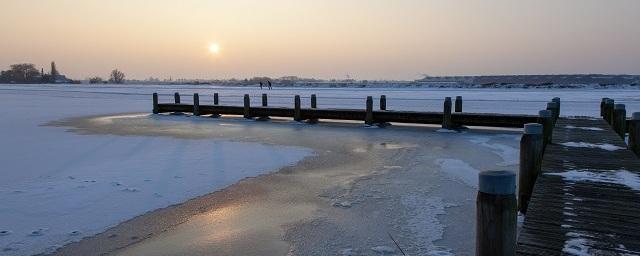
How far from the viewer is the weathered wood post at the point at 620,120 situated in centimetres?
1049

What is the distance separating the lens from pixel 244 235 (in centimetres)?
543

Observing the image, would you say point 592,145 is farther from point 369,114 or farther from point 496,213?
point 369,114

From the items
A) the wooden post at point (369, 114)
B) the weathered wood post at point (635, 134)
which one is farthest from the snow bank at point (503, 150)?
the wooden post at point (369, 114)

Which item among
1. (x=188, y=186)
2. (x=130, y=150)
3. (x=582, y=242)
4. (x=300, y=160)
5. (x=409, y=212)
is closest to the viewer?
(x=582, y=242)

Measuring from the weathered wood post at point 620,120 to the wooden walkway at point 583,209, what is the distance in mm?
3945

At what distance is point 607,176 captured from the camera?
220 inches

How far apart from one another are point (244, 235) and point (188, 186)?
Answer: 98.8 inches

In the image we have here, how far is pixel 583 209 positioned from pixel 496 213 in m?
2.09

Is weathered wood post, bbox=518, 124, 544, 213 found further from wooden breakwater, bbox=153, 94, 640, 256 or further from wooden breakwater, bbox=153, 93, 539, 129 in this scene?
wooden breakwater, bbox=153, 93, 539, 129

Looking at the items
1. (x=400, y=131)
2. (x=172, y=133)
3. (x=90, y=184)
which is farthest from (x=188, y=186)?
(x=400, y=131)

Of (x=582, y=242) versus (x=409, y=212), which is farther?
(x=409, y=212)

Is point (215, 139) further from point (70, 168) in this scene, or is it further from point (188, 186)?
point (188, 186)

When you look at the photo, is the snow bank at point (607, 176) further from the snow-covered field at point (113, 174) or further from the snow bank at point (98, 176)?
the snow bank at point (98, 176)

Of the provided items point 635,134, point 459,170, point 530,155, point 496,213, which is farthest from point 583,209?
point 635,134
